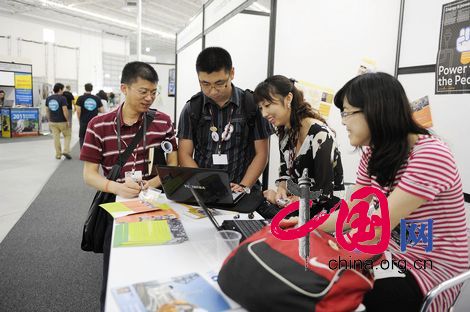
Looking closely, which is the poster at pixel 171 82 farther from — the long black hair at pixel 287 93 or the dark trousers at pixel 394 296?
the dark trousers at pixel 394 296

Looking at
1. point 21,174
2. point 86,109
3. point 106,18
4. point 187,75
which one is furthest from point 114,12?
point 21,174

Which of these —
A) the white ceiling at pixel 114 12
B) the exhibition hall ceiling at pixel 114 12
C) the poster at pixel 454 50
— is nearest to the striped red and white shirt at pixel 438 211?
the poster at pixel 454 50

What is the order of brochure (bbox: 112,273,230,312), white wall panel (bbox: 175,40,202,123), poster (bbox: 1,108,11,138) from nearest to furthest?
brochure (bbox: 112,273,230,312)
white wall panel (bbox: 175,40,202,123)
poster (bbox: 1,108,11,138)

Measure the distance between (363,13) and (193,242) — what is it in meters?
1.56

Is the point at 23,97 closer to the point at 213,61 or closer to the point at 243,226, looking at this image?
the point at 213,61

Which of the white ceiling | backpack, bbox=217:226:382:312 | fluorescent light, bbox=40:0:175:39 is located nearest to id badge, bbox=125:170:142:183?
backpack, bbox=217:226:382:312

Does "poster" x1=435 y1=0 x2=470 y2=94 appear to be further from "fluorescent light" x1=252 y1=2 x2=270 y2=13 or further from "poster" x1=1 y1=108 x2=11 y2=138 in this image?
"poster" x1=1 y1=108 x2=11 y2=138

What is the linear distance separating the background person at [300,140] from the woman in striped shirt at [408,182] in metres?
0.48

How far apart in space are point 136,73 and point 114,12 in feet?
36.0

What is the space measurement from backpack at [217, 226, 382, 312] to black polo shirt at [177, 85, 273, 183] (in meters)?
1.26

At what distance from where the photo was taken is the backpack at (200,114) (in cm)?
209

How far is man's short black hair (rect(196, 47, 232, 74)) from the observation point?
186cm

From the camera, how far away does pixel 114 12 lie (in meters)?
11.4

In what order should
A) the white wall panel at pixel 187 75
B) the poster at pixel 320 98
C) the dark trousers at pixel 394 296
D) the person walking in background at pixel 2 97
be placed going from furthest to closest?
the person walking in background at pixel 2 97
the white wall panel at pixel 187 75
the poster at pixel 320 98
the dark trousers at pixel 394 296
